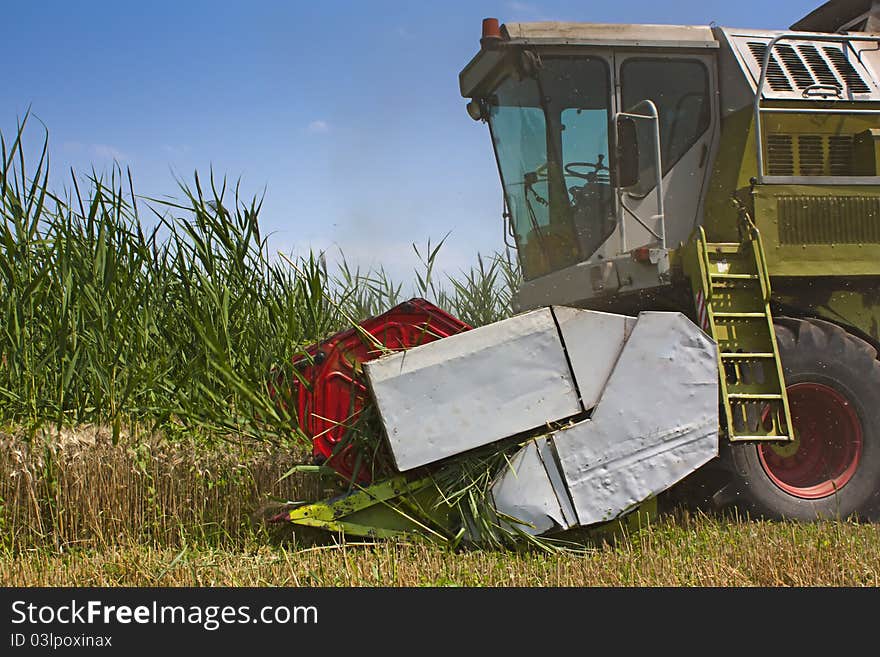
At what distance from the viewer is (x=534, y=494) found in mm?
3502

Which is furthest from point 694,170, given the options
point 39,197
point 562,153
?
point 39,197

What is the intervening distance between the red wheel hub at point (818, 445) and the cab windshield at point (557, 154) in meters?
1.26

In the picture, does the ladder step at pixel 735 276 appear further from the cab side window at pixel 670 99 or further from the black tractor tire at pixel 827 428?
the cab side window at pixel 670 99

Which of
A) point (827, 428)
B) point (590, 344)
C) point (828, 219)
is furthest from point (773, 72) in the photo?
point (590, 344)

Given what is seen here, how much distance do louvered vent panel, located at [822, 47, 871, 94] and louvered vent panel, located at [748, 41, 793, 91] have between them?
358mm

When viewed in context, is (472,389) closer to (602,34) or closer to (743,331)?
(743,331)

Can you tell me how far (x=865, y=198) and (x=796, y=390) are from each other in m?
1.12

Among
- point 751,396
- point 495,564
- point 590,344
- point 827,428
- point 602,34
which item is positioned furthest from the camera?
point 602,34

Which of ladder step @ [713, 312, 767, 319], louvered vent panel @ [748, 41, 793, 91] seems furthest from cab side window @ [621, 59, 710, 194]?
ladder step @ [713, 312, 767, 319]

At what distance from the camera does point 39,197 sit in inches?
177

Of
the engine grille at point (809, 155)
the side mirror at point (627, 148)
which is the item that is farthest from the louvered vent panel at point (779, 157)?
the side mirror at point (627, 148)

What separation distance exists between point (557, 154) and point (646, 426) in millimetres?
1908

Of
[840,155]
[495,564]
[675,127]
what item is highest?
[675,127]

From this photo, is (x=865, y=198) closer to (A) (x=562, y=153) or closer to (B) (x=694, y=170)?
(B) (x=694, y=170)
